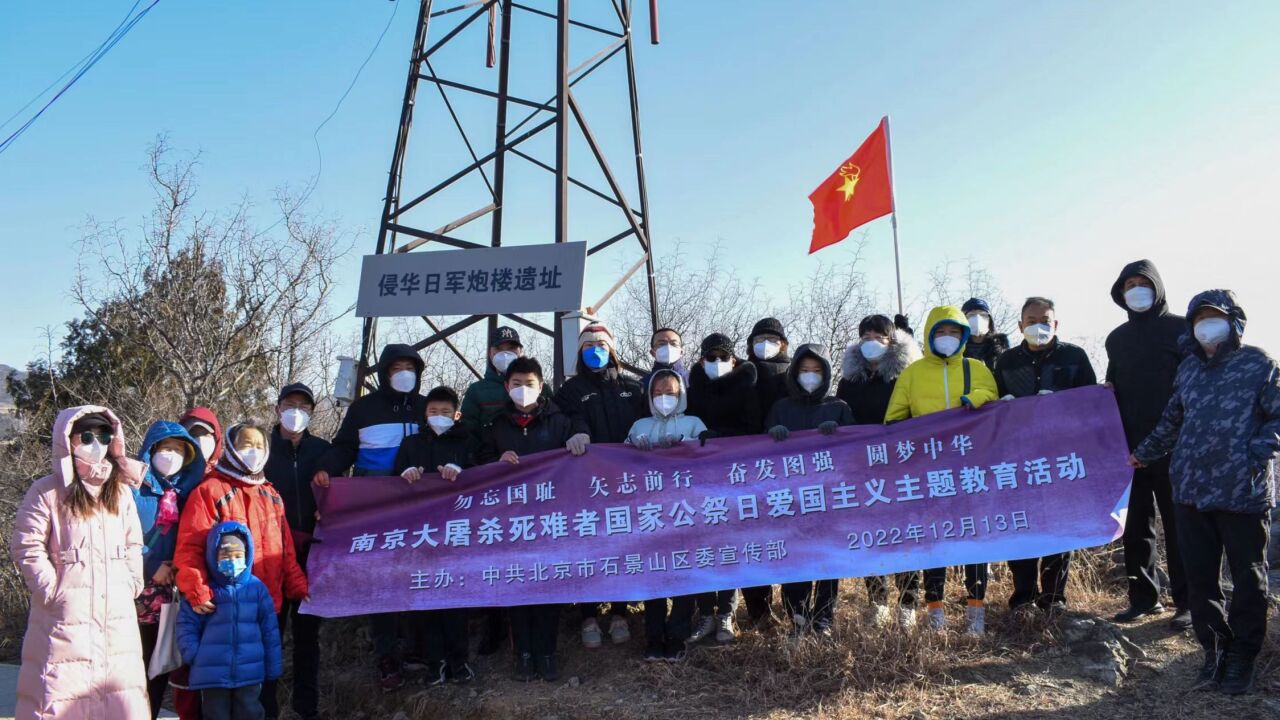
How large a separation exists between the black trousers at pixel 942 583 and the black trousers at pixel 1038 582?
0.37m

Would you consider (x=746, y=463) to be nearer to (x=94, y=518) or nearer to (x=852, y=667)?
(x=852, y=667)

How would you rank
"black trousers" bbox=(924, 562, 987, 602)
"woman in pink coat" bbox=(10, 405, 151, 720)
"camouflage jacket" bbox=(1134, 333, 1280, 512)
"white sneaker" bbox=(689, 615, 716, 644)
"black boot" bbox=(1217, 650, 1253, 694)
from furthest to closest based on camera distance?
Answer: "white sneaker" bbox=(689, 615, 716, 644)
"black trousers" bbox=(924, 562, 987, 602)
"black boot" bbox=(1217, 650, 1253, 694)
"camouflage jacket" bbox=(1134, 333, 1280, 512)
"woman in pink coat" bbox=(10, 405, 151, 720)

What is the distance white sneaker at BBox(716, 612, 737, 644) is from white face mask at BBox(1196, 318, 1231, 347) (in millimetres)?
3092

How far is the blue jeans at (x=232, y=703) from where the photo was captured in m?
4.33

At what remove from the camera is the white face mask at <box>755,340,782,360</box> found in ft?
19.5

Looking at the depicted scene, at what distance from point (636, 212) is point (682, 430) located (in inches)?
203

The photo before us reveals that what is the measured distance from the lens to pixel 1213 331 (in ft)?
14.2

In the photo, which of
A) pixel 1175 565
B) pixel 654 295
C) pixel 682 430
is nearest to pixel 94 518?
pixel 682 430

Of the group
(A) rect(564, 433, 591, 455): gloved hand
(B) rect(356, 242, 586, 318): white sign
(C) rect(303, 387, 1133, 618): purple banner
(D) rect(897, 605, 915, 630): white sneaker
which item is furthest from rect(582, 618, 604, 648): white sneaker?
(B) rect(356, 242, 586, 318): white sign

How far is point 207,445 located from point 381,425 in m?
1.06

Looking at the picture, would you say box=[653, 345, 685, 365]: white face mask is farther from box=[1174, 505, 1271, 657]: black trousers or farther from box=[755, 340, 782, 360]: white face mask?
box=[1174, 505, 1271, 657]: black trousers

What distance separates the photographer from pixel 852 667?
4859mm

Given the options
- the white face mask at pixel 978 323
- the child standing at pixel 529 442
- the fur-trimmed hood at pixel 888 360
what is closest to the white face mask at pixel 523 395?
the child standing at pixel 529 442

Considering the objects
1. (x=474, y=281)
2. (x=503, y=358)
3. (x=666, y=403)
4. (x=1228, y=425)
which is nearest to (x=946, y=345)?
(x=1228, y=425)
